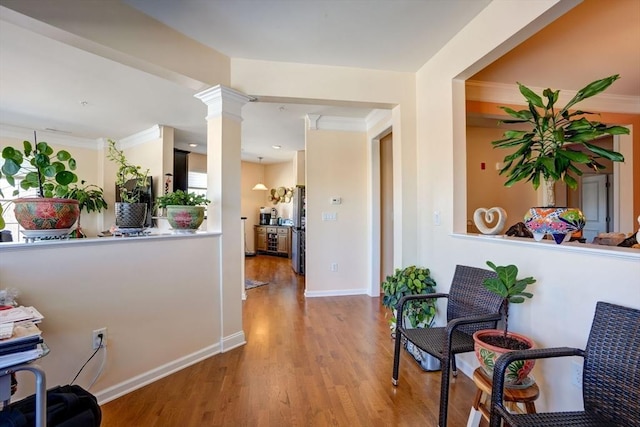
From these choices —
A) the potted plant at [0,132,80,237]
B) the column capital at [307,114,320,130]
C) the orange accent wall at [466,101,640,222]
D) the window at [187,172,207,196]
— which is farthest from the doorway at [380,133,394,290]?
the window at [187,172,207,196]

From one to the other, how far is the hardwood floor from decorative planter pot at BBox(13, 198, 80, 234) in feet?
3.72

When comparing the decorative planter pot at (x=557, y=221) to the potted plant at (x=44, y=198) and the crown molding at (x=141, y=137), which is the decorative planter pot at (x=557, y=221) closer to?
the potted plant at (x=44, y=198)

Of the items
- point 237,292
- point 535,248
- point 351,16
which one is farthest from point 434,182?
point 237,292

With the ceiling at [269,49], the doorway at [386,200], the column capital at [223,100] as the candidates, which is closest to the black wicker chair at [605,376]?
the ceiling at [269,49]

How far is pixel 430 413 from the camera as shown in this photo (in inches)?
68.2

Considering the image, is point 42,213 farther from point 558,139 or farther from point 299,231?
point 299,231

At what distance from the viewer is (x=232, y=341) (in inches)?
101

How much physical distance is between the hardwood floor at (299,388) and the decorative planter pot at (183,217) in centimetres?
108

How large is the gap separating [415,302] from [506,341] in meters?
0.92

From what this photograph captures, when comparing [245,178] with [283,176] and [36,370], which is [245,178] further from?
[36,370]

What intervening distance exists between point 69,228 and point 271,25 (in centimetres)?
188

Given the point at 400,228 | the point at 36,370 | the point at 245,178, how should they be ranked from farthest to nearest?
the point at 245,178 < the point at 400,228 < the point at 36,370

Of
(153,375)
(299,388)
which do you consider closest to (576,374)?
(299,388)

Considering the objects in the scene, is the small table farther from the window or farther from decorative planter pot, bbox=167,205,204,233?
the window
